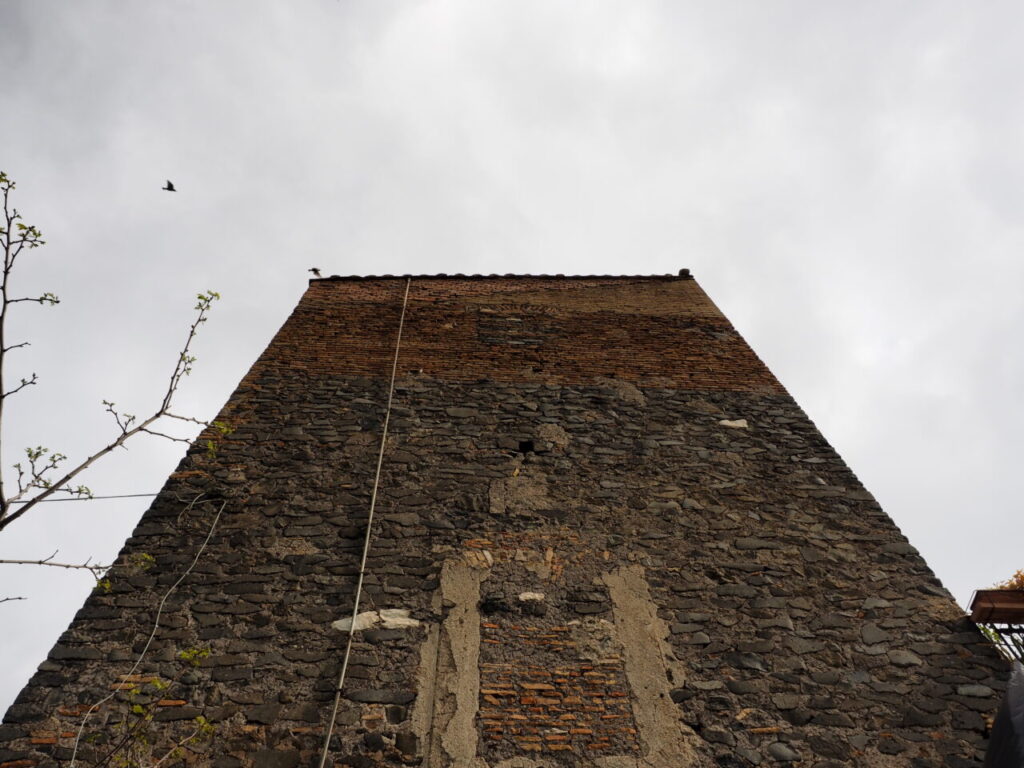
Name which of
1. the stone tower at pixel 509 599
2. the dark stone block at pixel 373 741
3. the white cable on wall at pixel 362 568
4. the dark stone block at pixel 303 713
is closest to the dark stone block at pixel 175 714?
the stone tower at pixel 509 599

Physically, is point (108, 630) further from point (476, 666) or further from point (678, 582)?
point (678, 582)

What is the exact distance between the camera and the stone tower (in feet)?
11.2

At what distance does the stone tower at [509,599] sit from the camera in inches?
134

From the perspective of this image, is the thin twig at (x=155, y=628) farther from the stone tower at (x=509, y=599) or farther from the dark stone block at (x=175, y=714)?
the dark stone block at (x=175, y=714)

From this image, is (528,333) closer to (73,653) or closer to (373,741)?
(373,741)

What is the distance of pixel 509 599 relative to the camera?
4.07 meters

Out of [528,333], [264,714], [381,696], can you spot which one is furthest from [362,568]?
[528,333]

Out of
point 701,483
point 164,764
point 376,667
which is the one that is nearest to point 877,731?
point 701,483

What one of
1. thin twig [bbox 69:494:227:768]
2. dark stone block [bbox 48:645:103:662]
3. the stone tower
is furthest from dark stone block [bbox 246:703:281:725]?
dark stone block [bbox 48:645:103:662]

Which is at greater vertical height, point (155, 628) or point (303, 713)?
point (155, 628)

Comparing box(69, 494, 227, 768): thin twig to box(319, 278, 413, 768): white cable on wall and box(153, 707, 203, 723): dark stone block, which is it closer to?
box(153, 707, 203, 723): dark stone block

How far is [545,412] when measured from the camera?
567cm

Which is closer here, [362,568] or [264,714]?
[264,714]

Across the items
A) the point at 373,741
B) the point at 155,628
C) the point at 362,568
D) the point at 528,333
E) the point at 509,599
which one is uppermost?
the point at 528,333
